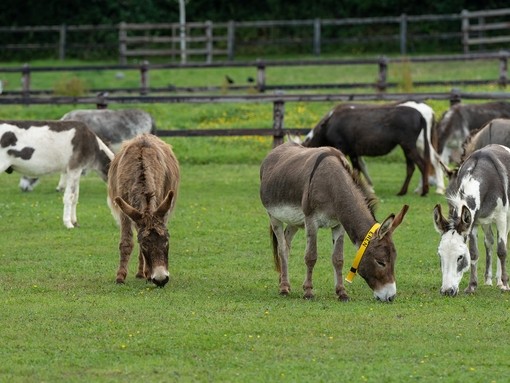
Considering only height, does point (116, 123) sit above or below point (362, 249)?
above

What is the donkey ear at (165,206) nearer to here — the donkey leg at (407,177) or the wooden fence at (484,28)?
the donkey leg at (407,177)

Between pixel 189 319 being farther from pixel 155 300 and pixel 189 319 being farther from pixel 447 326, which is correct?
pixel 447 326

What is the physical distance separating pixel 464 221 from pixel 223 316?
8.91ft

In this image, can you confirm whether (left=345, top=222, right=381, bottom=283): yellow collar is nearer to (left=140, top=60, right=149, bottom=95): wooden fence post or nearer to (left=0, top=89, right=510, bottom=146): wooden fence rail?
(left=0, top=89, right=510, bottom=146): wooden fence rail

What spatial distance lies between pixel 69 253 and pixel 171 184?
2.43m

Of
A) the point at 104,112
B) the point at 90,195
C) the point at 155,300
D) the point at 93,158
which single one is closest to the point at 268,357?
the point at 155,300

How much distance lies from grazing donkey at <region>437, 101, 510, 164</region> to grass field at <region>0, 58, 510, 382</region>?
446cm

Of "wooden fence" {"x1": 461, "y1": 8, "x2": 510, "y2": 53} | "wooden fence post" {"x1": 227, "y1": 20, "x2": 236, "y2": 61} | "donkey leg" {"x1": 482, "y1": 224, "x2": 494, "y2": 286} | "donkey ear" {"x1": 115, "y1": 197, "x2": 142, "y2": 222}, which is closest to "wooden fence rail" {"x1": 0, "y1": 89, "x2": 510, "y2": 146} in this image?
"donkey leg" {"x1": 482, "y1": 224, "x2": 494, "y2": 286}

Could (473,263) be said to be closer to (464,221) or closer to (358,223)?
(464,221)

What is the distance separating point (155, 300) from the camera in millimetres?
11297

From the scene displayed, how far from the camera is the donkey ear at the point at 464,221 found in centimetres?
1133

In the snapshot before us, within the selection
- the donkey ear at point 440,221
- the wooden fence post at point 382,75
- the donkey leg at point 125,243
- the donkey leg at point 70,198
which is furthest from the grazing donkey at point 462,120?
the donkey leg at point 125,243

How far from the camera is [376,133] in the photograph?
20.7 meters

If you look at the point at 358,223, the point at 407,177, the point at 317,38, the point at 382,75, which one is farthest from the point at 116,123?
the point at 317,38
